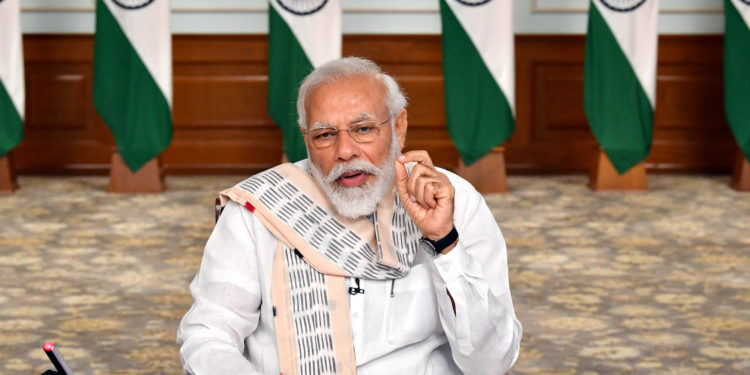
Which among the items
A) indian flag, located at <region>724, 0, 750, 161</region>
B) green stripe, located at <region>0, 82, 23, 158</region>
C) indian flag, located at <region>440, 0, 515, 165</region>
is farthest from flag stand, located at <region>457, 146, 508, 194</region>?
green stripe, located at <region>0, 82, 23, 158</region>

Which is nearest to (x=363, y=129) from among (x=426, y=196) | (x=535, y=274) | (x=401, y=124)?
(x=401, y=124)

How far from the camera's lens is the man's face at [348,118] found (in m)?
2.03

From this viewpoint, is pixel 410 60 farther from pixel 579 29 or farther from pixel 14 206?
pixel 14 206

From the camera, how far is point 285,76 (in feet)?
21.0

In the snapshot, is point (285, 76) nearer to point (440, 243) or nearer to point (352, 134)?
point (352, 134)

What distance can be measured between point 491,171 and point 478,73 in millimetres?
636

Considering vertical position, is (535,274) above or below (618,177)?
below

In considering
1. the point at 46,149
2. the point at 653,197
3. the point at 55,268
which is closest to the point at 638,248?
the point at 653,197

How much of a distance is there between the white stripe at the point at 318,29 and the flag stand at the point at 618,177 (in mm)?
1772

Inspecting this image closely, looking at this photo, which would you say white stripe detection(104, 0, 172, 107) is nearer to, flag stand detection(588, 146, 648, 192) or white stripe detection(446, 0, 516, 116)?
white stripe detection(446, 0, 516, 116)

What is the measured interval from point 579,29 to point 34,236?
3.65 meters

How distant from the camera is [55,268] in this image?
15.7 feet

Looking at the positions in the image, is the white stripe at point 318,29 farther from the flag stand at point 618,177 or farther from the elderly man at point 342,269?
the elderly man at point 342,269

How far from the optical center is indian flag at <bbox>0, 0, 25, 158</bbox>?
6238 millimetres
